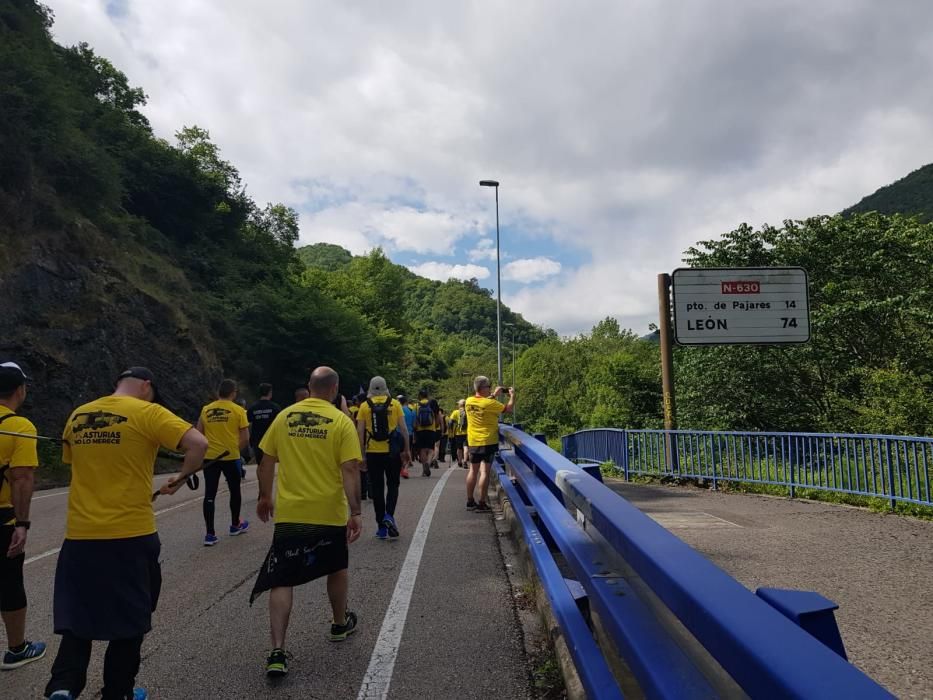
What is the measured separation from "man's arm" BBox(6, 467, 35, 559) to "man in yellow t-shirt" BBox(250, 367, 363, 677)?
→ 1.34 m

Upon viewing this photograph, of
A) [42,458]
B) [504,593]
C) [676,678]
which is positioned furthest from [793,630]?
[42,458]

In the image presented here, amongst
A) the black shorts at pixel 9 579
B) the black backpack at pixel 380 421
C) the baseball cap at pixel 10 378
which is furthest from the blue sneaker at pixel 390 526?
the baseball cap at pixel 10 378

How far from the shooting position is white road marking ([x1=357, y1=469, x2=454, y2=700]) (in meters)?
3.27

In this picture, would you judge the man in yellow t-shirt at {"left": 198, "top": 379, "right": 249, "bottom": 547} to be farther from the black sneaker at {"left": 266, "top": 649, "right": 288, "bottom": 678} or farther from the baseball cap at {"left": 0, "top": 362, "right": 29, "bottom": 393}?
the black sneaker at {"left": 266, "top": 649, "right": 288, "bottom": 678}

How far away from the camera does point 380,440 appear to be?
7086mm

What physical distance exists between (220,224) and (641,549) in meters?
43.8

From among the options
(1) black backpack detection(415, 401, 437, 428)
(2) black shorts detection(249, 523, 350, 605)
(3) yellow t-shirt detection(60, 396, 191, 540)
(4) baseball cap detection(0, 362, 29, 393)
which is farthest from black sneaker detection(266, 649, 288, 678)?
(1) black backpack detection(415, 401, 437, 428)

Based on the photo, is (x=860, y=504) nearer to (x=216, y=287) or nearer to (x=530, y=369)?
(x=216, y=287)

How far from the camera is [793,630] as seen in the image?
49.2 inches

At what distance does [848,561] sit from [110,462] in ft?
19.5

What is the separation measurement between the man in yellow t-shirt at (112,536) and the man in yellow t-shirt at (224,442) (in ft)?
12.9

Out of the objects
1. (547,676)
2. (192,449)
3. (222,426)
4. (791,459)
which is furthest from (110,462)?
(791,459)

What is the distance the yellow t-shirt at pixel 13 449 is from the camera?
3615mm

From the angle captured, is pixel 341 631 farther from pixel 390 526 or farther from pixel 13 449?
pixel 390 526
